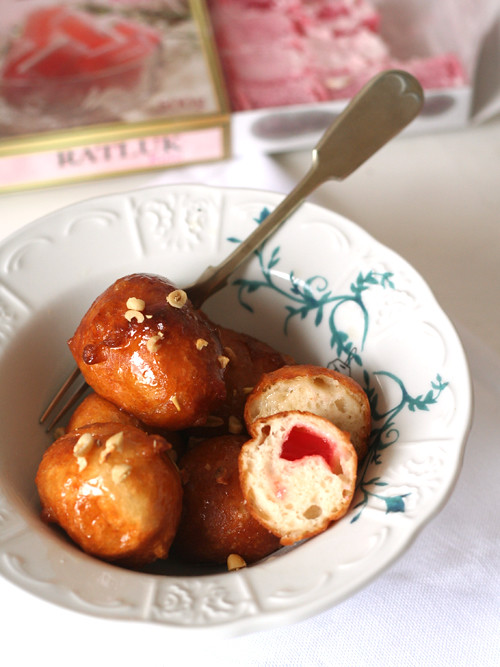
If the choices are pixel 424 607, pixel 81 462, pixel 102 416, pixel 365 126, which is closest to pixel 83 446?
pixel 81 462

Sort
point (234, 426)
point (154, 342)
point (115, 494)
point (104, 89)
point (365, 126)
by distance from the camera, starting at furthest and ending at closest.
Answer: point (104, 89) < point (365, 126) < point (234, 426) < point (154, 342) < point (115, 494)

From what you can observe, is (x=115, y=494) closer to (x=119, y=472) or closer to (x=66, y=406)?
(x=119, y=472)

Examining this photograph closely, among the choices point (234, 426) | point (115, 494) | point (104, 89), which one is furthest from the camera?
point (104, 89)

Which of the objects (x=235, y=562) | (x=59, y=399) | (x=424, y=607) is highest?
(x=59, y=399)

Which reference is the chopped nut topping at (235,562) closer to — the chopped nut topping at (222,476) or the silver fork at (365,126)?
the chopped nut topping at (222,476)

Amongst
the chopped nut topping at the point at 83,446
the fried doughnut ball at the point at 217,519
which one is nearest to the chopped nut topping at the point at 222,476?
the fried doughnut ball at the point at 217,519

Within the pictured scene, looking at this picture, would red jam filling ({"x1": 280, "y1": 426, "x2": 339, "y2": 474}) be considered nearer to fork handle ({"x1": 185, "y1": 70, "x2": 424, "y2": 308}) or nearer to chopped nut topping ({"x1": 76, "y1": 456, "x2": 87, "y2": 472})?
chopped nut topping ({"x1": 76, "y1": 456, "x2": 87, "y2": 472})

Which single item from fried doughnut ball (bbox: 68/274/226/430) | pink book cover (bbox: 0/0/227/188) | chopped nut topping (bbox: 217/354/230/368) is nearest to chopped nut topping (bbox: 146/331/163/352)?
fried doughnut ball (bbox: 68/274/226/430)
